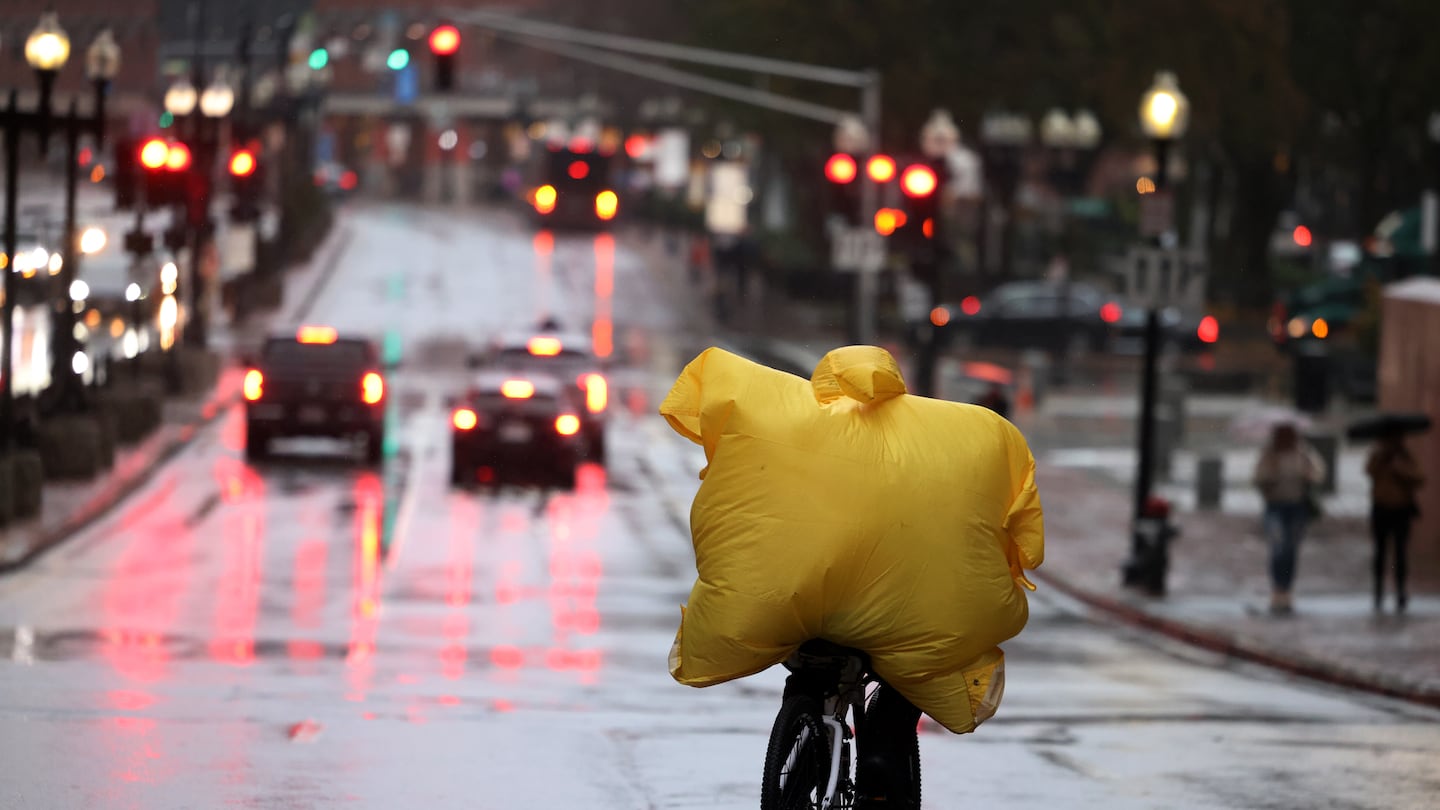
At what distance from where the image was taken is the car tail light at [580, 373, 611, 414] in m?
34.5

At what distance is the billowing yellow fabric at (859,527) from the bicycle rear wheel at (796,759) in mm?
297

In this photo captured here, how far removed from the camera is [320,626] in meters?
18.7

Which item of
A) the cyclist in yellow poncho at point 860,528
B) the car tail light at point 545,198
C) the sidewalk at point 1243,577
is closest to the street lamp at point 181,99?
the sidewalk at point 1243,577

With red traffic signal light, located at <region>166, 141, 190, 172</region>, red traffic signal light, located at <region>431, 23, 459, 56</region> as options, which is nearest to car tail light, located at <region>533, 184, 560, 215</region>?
red traffic signal light, located at <region>166, 141, 190, 172</region>

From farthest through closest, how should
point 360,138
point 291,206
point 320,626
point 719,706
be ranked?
point 360,138 < point 291,206 < point 320,626 < point 719,706

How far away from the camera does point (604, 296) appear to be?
71875 millimetres

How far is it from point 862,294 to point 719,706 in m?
30.5

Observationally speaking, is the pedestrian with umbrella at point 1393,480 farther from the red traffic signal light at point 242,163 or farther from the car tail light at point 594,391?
the red traffic signal light at point 242,163

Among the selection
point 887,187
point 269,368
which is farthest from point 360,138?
point 269,368

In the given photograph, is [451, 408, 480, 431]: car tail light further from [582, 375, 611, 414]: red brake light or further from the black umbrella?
the black umbrella

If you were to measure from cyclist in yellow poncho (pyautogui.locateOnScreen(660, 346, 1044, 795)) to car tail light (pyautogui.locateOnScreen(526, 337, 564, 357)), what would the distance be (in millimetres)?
27387

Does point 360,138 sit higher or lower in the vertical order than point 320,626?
higher

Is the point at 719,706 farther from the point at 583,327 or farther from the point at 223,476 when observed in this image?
the point at 583,327

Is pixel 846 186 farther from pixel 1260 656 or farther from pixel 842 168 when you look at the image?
pixel 1260 656
